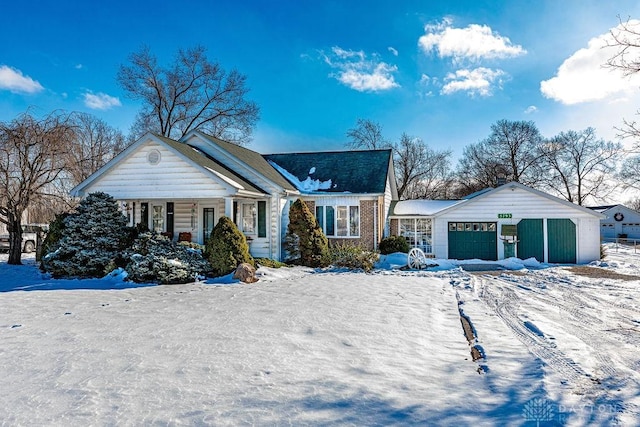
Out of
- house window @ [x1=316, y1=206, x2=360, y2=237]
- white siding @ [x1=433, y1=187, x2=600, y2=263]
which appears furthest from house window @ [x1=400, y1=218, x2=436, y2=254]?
house window @ [x1=316, y1=206, x2=360, y2=237]

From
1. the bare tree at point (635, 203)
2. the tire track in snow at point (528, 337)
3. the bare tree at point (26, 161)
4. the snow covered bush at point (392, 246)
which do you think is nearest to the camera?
the tire track in snow at point (528, 337)

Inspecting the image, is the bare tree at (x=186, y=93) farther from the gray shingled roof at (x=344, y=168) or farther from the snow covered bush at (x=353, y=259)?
the snow covered bush at (x=353, y=259)

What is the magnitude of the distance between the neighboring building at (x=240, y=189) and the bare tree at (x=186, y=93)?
11759 millimetres

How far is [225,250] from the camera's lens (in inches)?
517

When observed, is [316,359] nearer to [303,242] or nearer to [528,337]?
[528,337]

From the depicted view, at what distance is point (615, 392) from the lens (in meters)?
4.37

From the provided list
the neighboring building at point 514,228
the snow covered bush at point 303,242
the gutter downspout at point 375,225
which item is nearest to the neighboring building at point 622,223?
the neighboring building at point 514,228

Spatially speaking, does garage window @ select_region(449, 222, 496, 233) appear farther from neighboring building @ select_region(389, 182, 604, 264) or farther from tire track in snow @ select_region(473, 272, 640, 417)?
tire track in snow @ select_region(473, 272, 640, 417)

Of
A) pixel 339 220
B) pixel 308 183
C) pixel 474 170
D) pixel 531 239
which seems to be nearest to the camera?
pixel 531 239

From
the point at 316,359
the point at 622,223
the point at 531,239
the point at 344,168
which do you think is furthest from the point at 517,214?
the point at 622,223

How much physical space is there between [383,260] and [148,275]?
32.2 feet

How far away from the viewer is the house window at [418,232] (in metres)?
21.1

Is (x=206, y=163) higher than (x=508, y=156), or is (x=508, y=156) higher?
(x=508, y=156)

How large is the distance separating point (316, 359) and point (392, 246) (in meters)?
14.3
